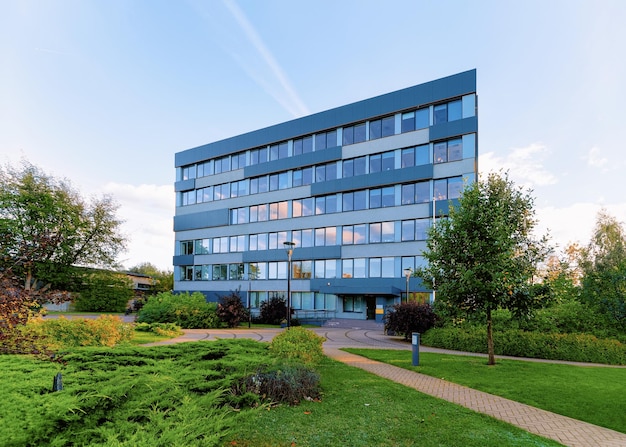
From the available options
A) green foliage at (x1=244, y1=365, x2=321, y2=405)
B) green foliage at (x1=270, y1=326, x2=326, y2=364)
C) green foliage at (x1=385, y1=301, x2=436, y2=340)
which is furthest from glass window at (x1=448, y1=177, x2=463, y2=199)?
green foliage at (x1=244, y1=365, x2=321, y2=405)

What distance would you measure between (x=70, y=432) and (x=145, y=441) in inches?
48.8

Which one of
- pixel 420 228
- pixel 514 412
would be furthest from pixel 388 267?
pixel 514 412

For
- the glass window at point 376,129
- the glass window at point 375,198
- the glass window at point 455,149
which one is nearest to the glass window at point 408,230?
the glass window at point 375,198

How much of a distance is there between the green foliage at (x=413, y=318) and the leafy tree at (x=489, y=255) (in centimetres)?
671

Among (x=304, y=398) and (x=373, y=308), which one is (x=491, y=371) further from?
(x=373, y=308)

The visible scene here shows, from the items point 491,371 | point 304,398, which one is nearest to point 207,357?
point 304,398

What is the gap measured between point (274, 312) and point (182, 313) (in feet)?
32.8

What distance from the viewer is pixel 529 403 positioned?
9320 mm

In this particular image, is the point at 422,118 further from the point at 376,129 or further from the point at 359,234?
the point at 359,234

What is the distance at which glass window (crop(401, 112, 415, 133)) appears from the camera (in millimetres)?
37263

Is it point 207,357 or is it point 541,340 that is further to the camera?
point 541,340

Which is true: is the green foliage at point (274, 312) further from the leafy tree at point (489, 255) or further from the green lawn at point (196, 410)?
the green lawn at point (196, 410)

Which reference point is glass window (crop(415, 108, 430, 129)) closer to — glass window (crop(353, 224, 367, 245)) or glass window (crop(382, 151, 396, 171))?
glass window (crop(382, 151, 396, 171))

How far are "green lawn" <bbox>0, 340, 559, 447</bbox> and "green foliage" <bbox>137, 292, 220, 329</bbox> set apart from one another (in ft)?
62.1
